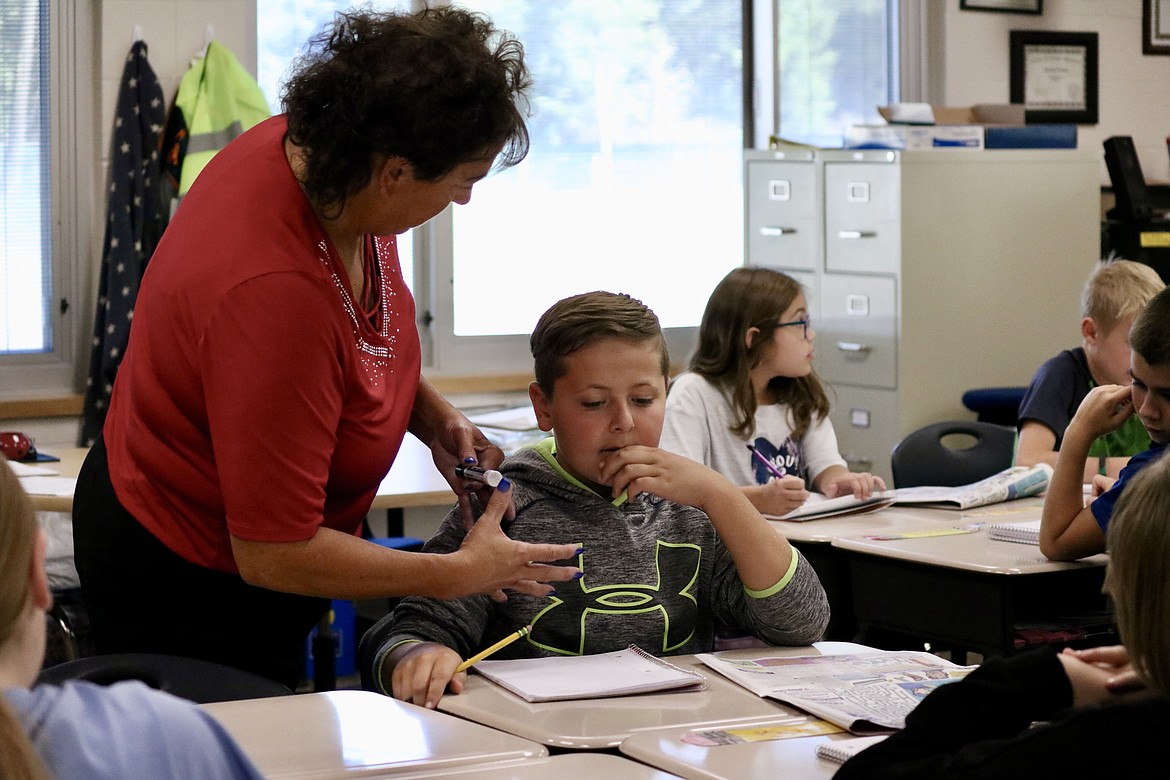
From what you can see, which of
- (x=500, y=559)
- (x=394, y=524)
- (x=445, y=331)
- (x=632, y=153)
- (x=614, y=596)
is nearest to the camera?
(x=500, y=559)

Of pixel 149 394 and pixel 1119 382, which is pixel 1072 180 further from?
pixel 149 394

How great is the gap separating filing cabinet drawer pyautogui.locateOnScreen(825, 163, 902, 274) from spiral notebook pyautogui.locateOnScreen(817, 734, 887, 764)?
341 cm

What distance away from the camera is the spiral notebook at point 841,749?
136 centimetres

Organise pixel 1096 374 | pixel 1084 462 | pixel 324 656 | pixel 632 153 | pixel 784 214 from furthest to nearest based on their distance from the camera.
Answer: pixel 632 153, pixel 784 214, pixel 324 656, pixel 1096 374, pixel 1084 462

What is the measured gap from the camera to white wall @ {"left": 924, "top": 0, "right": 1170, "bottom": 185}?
537cm

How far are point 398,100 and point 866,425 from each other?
3480mm

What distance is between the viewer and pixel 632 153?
522 centimetres

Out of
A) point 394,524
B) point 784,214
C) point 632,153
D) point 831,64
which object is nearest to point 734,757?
point 394,524

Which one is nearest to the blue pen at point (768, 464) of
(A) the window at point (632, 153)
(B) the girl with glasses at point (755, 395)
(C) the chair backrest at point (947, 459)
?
(B) the girl with glasses at point (755, 395)

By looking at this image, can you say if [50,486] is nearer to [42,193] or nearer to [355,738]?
[42,193]

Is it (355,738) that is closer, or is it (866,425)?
(355,738)

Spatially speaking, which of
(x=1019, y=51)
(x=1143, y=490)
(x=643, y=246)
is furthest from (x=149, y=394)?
(x=1019, y=51)

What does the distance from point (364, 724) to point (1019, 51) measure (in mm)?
4694

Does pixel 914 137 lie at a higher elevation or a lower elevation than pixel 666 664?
higher
